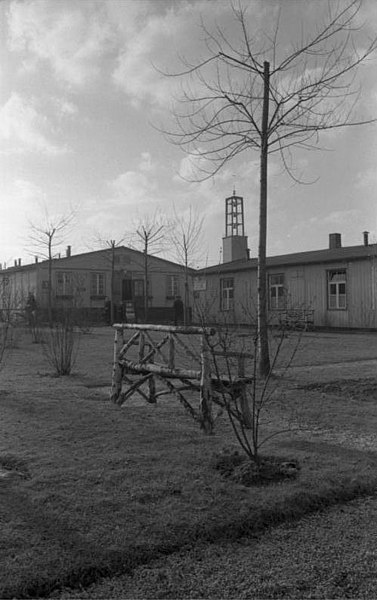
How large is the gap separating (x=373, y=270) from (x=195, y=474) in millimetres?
22505

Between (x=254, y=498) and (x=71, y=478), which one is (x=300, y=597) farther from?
(x=71, y=478)

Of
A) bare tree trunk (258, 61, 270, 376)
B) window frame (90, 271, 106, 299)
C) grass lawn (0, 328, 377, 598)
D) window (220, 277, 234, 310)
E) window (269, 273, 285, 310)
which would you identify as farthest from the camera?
window frame (90, 271, 106, 299)

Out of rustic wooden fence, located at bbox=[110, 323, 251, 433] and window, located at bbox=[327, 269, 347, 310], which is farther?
window, located at bbox=[327, 269, 347, 310]

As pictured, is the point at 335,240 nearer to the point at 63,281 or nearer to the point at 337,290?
the point at 337,290

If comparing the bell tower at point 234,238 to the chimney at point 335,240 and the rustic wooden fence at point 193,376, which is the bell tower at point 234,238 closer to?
the chimney at point 335,240

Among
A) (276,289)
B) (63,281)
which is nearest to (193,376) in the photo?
(276,289)

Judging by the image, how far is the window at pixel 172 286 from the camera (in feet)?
155

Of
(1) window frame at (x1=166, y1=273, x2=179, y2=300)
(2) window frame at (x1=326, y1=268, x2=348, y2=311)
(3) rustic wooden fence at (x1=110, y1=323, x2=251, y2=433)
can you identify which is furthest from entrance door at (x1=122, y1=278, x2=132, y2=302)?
(3) rustic wooden fence at (x1=110, y1=323, x2=251, y2=433)

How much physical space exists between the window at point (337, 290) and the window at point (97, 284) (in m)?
21.5

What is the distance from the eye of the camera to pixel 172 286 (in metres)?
47.4

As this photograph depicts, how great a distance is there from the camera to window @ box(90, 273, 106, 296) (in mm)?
44438

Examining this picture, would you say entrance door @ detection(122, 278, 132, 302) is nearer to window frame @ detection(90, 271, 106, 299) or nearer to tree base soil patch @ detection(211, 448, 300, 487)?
window frame @ detection(90, 271, 106, 299)

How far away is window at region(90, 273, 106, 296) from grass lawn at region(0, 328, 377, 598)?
36405mm

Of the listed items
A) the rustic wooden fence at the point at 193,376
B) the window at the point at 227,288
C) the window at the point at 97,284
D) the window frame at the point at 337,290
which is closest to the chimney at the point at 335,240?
the window at the point at 227,288
